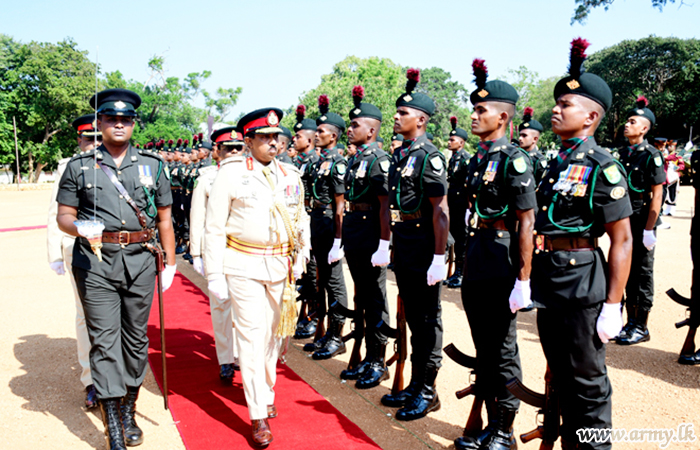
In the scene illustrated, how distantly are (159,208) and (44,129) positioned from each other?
55543 mm

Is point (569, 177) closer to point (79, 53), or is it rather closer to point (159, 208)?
point (159, 208)

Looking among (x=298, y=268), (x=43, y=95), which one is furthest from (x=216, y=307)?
(x=43, y=95)

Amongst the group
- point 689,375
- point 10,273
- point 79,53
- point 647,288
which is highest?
point 79,53

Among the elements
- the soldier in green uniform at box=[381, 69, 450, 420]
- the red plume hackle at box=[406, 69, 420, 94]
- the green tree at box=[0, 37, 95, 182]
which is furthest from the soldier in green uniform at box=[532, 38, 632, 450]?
the green tree at box=[0, 37, 95, 182]

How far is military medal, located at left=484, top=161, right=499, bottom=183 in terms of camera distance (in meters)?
3.68

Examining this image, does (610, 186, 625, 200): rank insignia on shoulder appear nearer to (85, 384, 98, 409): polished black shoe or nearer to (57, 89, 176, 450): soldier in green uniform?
(57, 89, 176, 450): soldier in green uniform

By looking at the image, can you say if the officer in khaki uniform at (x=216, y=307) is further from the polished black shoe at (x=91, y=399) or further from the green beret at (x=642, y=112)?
the green beret at (x=642, y=112)

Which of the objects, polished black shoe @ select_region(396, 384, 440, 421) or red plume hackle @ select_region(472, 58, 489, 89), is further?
polished black shoe @ select_region(396, 384, 440, 421)

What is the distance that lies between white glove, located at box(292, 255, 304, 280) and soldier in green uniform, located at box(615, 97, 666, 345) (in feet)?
12.7

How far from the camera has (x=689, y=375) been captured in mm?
5047

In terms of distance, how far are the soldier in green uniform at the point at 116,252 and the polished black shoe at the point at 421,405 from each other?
2077 mm

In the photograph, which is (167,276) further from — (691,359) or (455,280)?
(455,280)

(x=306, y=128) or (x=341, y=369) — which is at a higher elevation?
(x=306, y=128)

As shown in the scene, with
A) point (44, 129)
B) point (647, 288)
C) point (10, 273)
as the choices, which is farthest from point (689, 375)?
point (44, 129)
